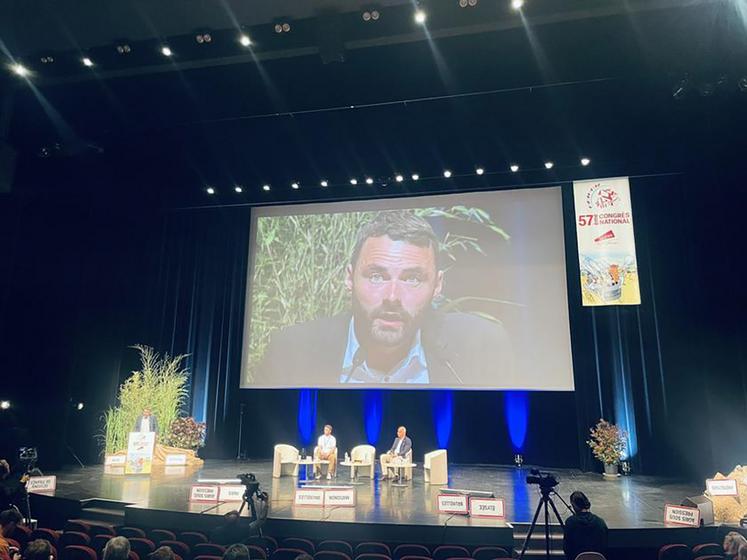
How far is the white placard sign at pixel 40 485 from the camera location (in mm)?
6722

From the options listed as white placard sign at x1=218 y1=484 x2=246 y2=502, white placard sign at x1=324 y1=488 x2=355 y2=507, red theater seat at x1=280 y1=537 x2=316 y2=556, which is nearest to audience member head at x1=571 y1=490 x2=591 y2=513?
red theater seat at x1=280 y1=537 x2=316 y2=556

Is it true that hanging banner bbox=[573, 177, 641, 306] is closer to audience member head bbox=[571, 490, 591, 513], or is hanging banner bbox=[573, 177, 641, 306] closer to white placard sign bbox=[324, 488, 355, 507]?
white placard sign bbox=[324, 488, 355, 507]

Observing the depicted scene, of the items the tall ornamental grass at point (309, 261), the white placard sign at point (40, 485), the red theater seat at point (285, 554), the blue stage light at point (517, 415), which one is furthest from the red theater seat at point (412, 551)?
the blue stage light at point (517, 415)

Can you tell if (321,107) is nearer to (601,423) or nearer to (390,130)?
(390,130)

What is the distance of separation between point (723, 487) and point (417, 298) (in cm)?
539

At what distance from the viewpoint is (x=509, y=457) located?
10.3m

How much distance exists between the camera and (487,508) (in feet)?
18.1

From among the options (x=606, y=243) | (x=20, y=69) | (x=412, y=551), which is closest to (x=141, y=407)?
(x=20, y=69)

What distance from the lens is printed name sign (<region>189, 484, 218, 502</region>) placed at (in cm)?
617

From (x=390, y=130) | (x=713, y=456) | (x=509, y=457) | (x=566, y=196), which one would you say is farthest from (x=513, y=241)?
(x=713, y=456)

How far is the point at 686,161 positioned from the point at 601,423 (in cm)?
475

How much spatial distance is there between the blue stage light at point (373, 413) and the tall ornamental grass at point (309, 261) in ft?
6.60

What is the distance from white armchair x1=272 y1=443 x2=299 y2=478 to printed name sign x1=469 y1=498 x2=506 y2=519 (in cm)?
378

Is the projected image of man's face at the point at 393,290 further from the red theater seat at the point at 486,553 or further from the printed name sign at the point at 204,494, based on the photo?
the red theater seat at the point at 486,553
